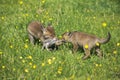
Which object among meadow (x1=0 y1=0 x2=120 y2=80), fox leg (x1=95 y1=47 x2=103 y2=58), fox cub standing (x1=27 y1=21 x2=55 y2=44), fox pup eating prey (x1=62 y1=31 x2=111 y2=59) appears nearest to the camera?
meadow (x1=0 y1=0 x2=120 y2=80)

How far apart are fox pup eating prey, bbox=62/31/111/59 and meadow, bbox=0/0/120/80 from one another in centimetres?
20

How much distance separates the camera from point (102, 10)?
599 inches

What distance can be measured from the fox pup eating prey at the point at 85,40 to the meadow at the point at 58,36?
7.7 inches

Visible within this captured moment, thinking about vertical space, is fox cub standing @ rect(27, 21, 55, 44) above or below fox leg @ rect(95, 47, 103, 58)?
above

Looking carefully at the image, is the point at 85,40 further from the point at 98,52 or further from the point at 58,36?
the point at 58,36

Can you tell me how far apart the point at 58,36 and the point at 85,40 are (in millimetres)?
1332

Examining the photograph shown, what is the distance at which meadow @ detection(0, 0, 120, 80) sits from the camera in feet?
28.9

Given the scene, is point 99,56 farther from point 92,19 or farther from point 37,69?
point 92,19

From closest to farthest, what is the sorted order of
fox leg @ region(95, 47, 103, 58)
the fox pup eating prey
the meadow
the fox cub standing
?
the meadow
the fox pup eating prey
fox leg @ region(95, 47, 103, 58)
the fox cub standing

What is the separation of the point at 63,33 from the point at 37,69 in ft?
8.33

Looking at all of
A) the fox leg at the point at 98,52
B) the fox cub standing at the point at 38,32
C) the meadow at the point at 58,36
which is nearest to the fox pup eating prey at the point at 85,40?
the fox leg at the point at 98,52

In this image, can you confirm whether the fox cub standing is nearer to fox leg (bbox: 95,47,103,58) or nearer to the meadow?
the meadow

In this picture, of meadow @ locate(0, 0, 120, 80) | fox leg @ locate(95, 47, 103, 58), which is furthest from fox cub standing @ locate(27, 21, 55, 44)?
fox leg @ locate(95, 47, 103, 58)

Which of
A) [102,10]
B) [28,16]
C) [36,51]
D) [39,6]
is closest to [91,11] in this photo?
[102,10]
